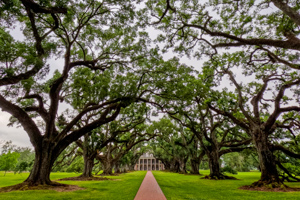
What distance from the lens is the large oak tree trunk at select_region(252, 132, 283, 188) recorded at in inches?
388

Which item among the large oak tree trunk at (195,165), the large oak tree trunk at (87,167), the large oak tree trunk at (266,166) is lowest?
the large oak tree trunk at (195,165)

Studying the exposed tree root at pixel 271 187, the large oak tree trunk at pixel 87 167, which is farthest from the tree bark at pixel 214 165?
the large oak tree trunk at pixel 87 167

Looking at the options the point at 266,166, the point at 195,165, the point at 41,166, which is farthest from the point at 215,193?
the point at 195,165

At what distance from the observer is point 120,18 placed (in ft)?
30.2

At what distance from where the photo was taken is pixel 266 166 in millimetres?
10461

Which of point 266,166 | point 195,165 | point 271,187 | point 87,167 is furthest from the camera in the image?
point 195,165

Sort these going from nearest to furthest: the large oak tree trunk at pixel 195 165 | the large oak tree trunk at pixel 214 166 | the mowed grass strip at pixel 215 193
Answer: the mowed grass strip at pixel 215 193
the large oak tree trunk at pixel 214 166
the large oak tree trunk at pixel 195 165

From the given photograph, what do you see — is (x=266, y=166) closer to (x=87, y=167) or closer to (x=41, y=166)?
(x=41, y=166)

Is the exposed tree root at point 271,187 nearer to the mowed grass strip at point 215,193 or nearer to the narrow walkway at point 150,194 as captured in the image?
the mowed grass strip at point 215,193

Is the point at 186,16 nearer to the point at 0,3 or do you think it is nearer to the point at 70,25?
the point at 70,25

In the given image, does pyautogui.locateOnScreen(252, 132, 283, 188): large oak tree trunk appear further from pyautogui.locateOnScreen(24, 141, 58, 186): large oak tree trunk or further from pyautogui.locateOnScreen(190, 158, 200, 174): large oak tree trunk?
pyautogui.locateOnScreen(190, 158, 200, 174): large oak tree trunk

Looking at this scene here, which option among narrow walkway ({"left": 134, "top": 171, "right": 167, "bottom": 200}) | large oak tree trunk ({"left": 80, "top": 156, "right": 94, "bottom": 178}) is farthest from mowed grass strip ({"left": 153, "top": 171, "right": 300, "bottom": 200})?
large oak tree trunk ({"left": 80, "top": 156, "right": 94, "bottom": 178})

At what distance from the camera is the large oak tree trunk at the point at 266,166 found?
9852 millimetres

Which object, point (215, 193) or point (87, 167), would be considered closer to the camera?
point (215, 193)
